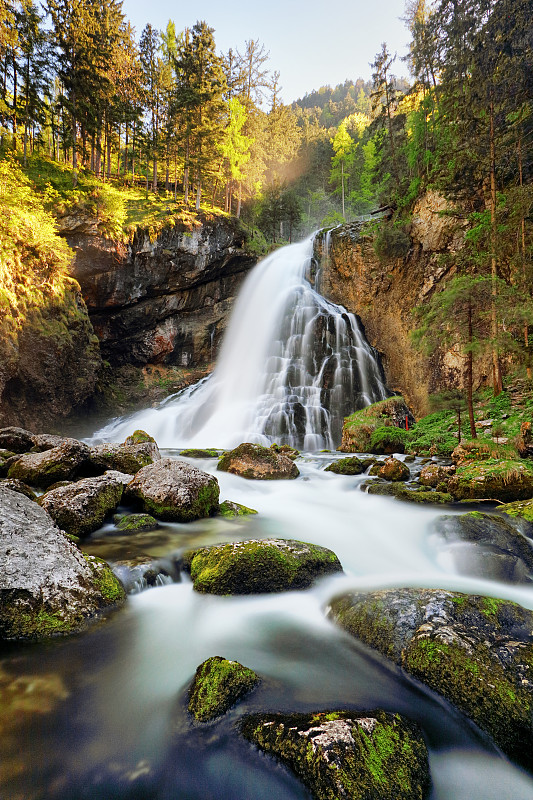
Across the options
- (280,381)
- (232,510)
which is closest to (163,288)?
(280,381)

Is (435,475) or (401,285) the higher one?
(401,285)

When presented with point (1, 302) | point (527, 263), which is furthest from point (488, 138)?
point (1, 302)

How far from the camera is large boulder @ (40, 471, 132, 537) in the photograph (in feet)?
17.1

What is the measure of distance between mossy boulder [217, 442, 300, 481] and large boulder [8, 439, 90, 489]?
12.8 ft

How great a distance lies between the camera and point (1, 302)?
13.6m

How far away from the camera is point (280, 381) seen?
19.3 m

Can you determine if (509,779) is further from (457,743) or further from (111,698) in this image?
(111,698)

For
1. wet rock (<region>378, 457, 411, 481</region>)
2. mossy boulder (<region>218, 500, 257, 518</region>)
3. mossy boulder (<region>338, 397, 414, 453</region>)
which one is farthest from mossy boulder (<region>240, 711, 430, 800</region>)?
mossy boulder (<region>338, 397, 414, 453</region>)

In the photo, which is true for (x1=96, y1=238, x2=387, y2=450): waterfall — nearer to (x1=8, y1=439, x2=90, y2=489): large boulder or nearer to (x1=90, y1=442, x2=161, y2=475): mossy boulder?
(x1=90, y1=442, x2=161, y2=475): mossy boulder

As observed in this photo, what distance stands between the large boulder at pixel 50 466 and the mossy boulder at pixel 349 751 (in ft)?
21.5

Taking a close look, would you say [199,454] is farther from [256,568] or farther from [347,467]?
[256,568]

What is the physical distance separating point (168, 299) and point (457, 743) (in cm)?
2438

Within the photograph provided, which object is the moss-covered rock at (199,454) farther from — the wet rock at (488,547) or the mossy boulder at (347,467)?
the wet rock at (488,547)

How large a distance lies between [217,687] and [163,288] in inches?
918
